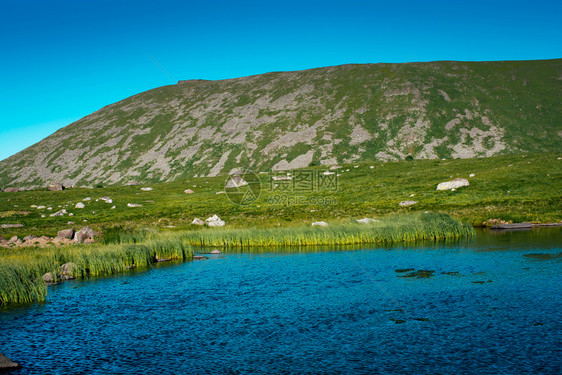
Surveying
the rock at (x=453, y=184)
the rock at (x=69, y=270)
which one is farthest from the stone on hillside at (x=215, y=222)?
the rock at (x=453, y=184)

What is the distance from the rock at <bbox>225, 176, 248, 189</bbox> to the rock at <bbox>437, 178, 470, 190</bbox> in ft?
155

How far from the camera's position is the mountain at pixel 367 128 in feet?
495

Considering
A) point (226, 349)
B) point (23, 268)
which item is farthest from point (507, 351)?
point (23, 268)

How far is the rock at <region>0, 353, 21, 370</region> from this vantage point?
17.9 meters

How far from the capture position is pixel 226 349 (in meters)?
19.4

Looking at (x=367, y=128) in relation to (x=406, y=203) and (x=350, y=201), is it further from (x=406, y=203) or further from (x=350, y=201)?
(x=406, y=203)

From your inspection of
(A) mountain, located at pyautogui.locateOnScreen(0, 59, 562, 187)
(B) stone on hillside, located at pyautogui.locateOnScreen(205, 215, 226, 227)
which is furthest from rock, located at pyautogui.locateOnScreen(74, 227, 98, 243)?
(A) mountain, located at pyautogui.locateOnScreen(0, 59, 562, 187)

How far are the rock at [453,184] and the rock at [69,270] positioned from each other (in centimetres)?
5747

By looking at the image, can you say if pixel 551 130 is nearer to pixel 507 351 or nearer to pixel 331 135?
pixel 331 135

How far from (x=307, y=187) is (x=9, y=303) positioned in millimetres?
69659

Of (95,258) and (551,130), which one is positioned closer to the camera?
(95,258)

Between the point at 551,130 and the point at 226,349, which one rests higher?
the point at 551,130

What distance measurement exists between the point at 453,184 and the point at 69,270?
5953cm

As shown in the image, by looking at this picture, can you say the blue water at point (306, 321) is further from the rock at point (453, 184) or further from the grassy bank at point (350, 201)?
the rock at point (453, 184)
